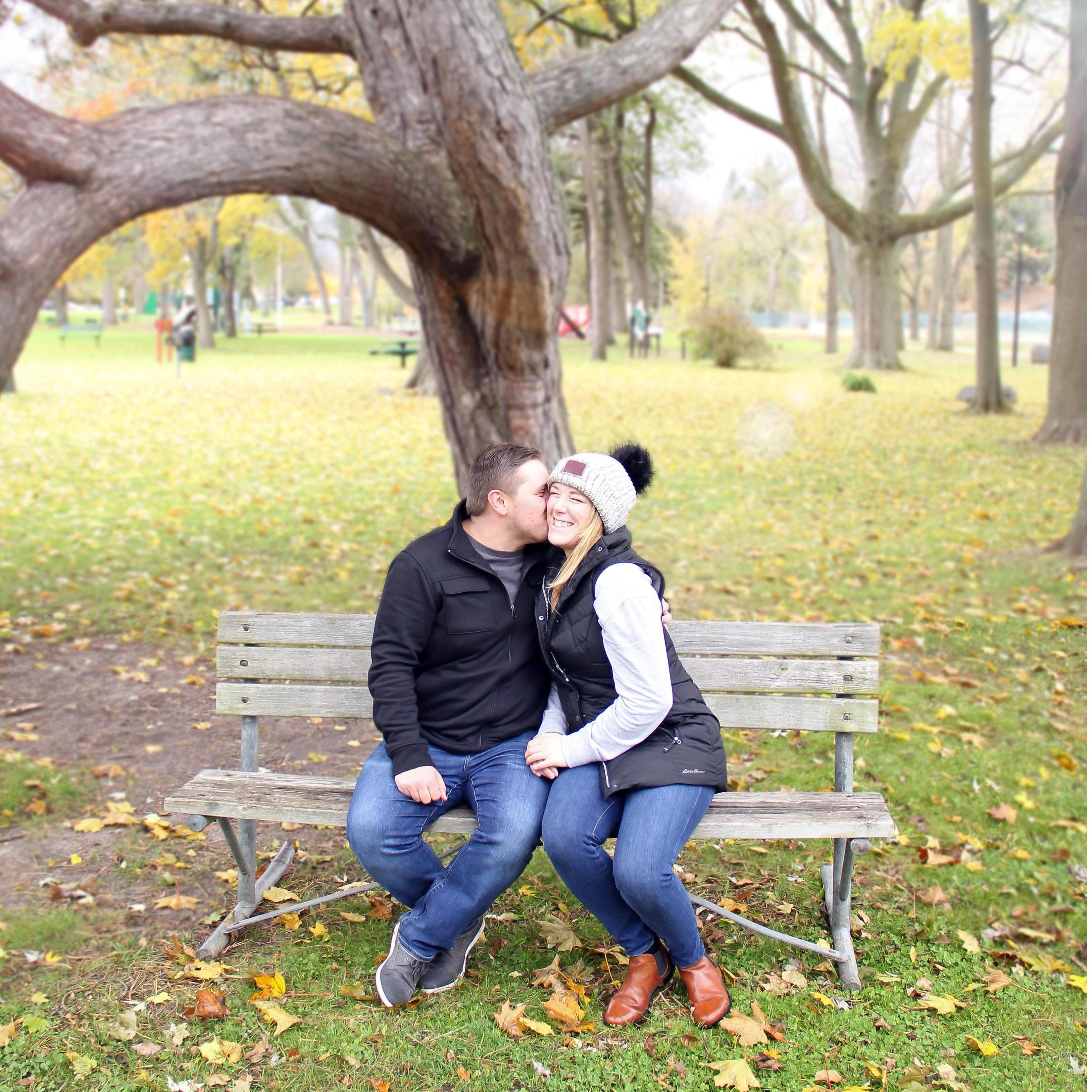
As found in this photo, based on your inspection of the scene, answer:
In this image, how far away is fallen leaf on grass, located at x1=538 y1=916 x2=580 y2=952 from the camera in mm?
3346

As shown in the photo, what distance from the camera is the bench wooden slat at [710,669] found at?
11.3 ft

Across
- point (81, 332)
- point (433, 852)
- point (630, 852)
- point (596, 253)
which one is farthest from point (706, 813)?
point (81, 332)

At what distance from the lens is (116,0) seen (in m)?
Answer: 7.05

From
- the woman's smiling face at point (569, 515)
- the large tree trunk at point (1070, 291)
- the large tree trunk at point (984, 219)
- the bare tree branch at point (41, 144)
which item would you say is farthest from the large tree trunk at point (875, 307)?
the woman's smiling face at point (569, 515)

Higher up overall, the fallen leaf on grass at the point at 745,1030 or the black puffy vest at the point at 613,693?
the black puffy vest at the point at 613,693

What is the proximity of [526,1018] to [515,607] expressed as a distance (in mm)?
1129

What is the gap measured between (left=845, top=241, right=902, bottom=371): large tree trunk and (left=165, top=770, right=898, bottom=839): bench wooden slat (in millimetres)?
23680

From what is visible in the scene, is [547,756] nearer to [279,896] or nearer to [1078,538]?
[279,896]

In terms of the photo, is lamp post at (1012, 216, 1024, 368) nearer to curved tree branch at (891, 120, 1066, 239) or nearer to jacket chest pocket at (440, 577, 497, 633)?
curved tree branch at (891, 120, 1066, 239)

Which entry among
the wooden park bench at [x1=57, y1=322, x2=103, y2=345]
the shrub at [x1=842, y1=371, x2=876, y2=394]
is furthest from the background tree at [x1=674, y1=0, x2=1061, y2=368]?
the wooden park bench at [x1=57, y1=322, x2=103, y2=345]

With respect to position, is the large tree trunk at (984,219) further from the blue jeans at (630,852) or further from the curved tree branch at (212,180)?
the blue jeans at (630,852)

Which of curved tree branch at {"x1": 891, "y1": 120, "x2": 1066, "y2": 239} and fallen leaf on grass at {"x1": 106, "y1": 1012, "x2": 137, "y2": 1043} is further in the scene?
curved tree branch at {"x1": 891, "y1": 120, "x2": 1066, "y2": 239}

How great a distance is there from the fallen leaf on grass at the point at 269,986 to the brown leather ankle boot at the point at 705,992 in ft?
3.67

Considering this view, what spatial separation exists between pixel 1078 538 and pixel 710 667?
18.0 feet
